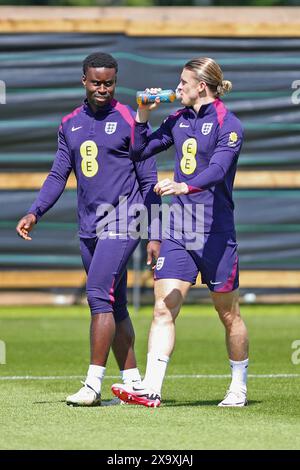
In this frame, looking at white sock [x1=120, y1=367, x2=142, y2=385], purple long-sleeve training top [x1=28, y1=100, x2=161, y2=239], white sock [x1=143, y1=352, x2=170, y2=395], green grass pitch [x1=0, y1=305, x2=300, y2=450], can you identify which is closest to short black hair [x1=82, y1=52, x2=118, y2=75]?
purple long-sleeve training top [x1=28, y1=100, x2=161, y2=239]

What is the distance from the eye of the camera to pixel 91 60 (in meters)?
8.05

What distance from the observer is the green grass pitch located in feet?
20.9

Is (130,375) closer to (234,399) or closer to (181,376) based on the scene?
(234,399)

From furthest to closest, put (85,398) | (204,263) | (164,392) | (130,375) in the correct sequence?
(164,392) → (130,375) → (204,263) → (85,398)

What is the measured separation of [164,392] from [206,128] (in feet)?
6.35

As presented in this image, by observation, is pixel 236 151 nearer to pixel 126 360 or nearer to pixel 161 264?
pixel 161 264

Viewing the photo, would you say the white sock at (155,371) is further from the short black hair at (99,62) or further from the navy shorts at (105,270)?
the short black hair at (99,62)

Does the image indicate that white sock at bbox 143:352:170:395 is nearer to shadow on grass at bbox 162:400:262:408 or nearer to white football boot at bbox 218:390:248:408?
shadow on grass at bbox 162:400:262:408

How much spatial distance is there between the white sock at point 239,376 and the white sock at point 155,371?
1.61 ft

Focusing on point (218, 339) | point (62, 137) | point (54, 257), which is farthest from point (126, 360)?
point (54, 257)

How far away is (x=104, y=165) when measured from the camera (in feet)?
26.3

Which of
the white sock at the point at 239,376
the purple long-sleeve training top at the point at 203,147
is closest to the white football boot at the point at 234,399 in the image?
the white sock at the point at 239,376

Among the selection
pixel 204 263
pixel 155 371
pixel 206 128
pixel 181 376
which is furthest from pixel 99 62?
pixel 181 376

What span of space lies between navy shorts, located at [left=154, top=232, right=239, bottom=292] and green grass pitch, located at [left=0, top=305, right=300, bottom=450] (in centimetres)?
78
